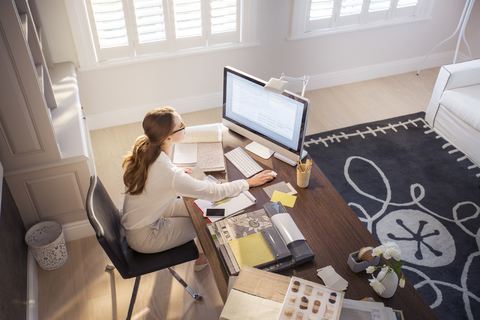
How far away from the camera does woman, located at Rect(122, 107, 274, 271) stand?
191 cm

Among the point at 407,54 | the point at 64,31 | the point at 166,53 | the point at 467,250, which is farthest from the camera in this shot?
the point at 407,54

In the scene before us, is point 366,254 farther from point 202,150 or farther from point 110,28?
point 110,28

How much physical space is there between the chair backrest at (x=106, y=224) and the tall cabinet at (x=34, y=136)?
0.53 metres

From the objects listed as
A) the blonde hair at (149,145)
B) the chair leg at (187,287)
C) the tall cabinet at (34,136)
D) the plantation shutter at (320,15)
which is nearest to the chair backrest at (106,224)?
the blonde hair at (149,145)

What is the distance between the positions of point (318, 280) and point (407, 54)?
373 cm

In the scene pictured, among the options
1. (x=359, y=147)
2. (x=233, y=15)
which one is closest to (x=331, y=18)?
(x=233, y=15)

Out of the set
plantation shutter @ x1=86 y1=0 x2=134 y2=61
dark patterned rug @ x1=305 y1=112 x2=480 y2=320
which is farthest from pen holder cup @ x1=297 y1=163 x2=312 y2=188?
plantation shutter @ x1=86 y1=0 x2=134 y2=61

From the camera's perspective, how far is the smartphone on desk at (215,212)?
1923mm

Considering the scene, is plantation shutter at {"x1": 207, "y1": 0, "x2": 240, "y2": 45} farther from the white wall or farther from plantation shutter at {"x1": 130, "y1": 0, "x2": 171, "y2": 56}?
plantation shutter at {"x1": 130, "y1": 0, "x2": 171, "y2": 56}

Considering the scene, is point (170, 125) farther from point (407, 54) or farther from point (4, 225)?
point (407, 54)

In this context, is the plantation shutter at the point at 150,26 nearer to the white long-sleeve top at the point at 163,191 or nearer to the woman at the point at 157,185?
the woman at the point at 157,185

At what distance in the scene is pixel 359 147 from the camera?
3.55m

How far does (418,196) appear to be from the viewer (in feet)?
10.0

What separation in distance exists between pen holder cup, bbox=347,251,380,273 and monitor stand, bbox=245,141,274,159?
0.81m
